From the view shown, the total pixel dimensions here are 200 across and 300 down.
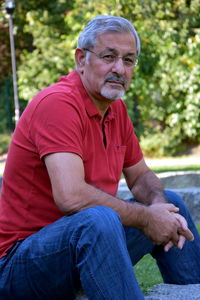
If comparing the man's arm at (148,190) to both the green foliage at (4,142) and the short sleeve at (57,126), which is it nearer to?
the short sleeve at (57,126)

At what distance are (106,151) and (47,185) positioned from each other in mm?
328

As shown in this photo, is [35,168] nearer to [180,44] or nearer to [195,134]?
[180,44]

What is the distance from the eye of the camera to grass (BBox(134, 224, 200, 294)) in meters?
3.56

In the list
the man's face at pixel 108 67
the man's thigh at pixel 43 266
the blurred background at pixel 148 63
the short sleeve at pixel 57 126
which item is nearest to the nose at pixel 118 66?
the man's face at pixel 108 67

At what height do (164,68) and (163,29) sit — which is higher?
(163,29)

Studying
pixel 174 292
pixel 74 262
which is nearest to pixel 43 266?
pixel 74 262

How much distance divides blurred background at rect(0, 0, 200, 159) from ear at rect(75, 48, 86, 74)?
947cm

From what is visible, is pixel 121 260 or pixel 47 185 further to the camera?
pixel 47 185

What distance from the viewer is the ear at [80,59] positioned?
3.01 meters

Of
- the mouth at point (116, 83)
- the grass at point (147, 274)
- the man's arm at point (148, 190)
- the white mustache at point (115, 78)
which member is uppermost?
the white mustache at point (115, 78)

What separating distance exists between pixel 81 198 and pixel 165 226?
16.2 inches

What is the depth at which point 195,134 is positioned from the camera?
16.8 meters

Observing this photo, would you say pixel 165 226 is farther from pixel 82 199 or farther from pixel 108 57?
pixel 108 57

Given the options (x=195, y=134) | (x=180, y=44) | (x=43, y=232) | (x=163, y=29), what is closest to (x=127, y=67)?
(x=43, y=232)
